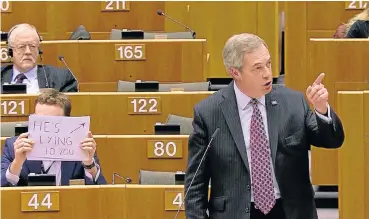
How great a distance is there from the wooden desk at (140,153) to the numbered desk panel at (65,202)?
3.01 feet

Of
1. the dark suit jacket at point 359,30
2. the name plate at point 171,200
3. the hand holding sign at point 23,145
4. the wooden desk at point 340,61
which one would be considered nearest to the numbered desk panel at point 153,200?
the name plate at point 171,200

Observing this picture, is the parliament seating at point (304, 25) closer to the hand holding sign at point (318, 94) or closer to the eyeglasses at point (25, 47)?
the eyeglasses at point (25, 47)

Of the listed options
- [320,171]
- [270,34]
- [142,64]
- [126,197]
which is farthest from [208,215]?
[270,34]

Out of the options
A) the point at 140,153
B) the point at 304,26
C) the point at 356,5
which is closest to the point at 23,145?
the point at 140,153

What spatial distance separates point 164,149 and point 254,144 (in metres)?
1.96

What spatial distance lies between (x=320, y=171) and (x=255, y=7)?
2163 mm

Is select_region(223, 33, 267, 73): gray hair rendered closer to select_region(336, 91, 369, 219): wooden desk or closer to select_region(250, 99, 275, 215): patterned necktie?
select_region(250, 99, 275, 215): patterned necktie

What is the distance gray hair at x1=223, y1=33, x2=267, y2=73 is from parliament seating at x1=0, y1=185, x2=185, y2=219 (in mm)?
1101

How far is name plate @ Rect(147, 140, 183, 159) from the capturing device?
526cm

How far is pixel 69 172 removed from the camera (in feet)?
15.1

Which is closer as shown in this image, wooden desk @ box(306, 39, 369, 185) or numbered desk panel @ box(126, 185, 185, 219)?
numbered desk panel @ box(126, 185, 185, 219)

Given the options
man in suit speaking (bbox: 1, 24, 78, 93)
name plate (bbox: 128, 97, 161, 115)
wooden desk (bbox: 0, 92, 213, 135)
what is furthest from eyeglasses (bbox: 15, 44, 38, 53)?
name plate (bbox: 128, 97, 161, 115)

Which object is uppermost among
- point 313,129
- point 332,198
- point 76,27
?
point 76,27

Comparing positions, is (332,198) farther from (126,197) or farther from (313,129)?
(313,129)
